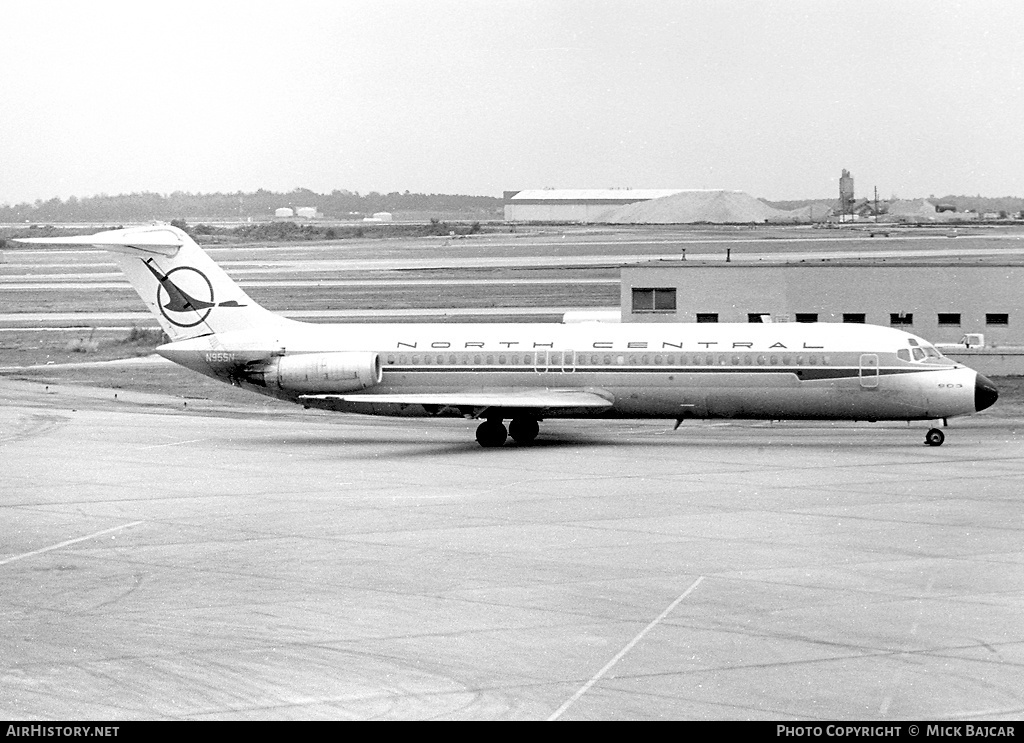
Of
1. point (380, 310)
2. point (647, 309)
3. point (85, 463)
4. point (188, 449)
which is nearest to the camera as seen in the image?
point (85, 463)

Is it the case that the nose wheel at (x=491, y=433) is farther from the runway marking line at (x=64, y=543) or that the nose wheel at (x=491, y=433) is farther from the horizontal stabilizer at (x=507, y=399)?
the runway marking line at (x=64, y=543)

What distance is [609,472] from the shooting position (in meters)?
28.9

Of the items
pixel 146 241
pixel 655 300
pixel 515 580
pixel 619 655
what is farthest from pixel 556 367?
pixel 619 655

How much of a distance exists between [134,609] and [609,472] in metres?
13.2

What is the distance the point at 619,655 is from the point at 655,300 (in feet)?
113

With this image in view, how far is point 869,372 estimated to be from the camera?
106ft

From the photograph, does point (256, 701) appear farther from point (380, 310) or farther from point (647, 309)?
point (380, 310)

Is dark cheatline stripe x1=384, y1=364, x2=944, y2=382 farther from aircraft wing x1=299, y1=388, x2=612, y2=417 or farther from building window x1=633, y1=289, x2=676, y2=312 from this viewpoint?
building window x1=633, y1=289, x2=676, y2=312

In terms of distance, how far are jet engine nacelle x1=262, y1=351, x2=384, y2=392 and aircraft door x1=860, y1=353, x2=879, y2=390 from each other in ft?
36.9

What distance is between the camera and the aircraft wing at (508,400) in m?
33.0

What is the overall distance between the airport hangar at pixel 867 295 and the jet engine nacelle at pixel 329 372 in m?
16.1

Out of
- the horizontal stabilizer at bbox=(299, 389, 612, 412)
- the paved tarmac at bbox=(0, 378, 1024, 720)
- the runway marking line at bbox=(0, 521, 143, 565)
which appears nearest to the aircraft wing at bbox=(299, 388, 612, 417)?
the horizontal stabilizer at bbox=(299, 389, 612, 412)

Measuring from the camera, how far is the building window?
1921 inches
